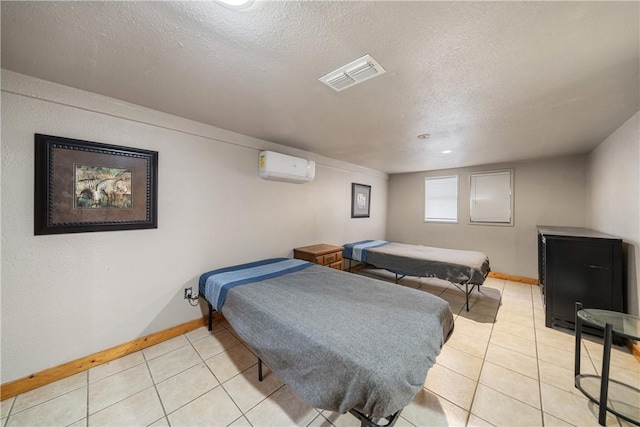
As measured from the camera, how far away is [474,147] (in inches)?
129

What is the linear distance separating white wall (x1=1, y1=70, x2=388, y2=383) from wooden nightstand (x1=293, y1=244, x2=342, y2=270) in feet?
1.15

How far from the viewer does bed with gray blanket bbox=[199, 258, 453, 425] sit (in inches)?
43.1

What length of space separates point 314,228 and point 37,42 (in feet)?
10.9

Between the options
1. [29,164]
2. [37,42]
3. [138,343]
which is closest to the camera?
[37,42]

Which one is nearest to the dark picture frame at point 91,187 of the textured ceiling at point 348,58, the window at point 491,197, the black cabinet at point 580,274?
the textured ceiling at point 348,58

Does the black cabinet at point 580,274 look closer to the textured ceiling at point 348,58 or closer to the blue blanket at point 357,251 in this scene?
the textured ceiling at point 348,58

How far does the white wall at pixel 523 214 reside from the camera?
3.77 m

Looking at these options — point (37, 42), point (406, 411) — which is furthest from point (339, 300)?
point (37, 42)

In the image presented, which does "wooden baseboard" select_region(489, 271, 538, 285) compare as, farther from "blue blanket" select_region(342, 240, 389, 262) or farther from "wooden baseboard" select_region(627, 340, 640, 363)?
"blue blanket" select_region(342, 240, 389, 262)

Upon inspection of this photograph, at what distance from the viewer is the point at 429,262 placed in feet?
10.8

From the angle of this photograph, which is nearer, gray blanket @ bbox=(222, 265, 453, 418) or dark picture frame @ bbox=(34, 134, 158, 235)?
gray blanket @ bbox=(222, 265, 453, 418)

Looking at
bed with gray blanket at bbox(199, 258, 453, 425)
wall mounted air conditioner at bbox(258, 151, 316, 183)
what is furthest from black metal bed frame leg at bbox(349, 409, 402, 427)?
wall mounted air conditioner at bbox(258, 151, 316, 183)

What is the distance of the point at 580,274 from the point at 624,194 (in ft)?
2.99

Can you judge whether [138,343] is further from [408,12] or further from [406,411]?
[408,12]
